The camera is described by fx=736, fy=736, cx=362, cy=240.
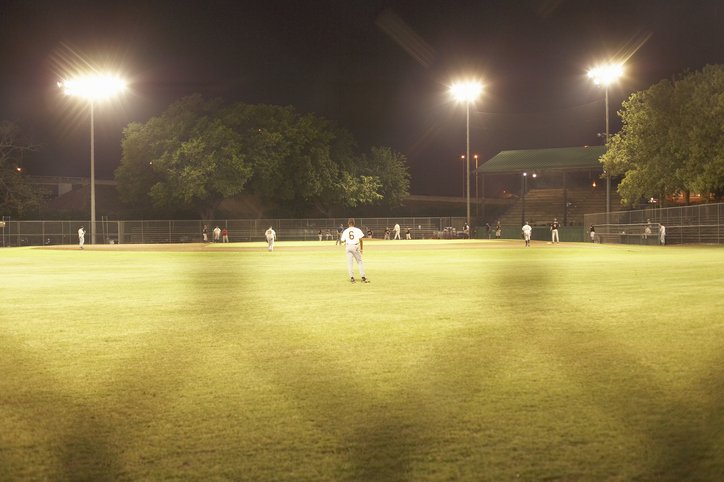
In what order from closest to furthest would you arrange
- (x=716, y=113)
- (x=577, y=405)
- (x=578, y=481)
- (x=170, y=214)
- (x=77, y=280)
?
(x=578, y=481), (x=577, y=405), (x=77, y=280), (x=716, y=113), (x=170, y=214)

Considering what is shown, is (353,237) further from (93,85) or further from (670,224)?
(93,85)

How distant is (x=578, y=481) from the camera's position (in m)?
4.52

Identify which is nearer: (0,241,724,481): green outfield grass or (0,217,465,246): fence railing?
(0,241,724,481): green outfield grass

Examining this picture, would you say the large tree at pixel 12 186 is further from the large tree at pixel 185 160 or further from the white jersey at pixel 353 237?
the white jersey at pixel 353 237

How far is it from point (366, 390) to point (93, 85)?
1991 inches

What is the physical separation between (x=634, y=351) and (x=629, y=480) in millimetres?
4649

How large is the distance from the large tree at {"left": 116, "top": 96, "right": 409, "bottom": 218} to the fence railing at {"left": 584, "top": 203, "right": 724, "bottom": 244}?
28.6 m

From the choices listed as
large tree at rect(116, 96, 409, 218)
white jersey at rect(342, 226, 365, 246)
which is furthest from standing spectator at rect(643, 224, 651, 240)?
white jersey at rect(342, 226, 365, 246)

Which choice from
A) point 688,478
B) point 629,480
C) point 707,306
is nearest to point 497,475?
point 629,480

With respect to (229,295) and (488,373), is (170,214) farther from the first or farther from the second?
(488,373)

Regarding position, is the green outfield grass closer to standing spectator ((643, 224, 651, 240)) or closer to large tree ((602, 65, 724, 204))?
large tree ((602, 65, 724, 204))

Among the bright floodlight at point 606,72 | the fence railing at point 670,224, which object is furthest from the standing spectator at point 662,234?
the bright floodlight at point 606,72

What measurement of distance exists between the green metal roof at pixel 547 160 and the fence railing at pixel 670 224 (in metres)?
17.1

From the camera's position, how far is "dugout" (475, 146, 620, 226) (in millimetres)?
77562
